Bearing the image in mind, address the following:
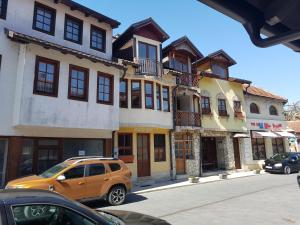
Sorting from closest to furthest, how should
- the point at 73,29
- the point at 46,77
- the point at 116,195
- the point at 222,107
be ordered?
the point at 116,195, the point at 46,77, the point at 73,29, the point at 222,107

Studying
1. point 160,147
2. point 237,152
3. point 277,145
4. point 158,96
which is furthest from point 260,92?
point 160,147

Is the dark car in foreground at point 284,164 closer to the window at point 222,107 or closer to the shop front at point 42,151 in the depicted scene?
the window at point 222,107

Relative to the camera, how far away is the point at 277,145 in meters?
26.8

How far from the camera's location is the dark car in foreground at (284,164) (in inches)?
798

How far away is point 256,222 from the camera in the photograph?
7.42 meters

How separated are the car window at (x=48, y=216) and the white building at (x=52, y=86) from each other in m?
9.28

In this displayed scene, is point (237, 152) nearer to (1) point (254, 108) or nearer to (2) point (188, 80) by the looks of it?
(1) point (254, 108)

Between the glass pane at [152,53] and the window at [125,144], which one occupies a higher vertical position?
the glass pane at [152,53]

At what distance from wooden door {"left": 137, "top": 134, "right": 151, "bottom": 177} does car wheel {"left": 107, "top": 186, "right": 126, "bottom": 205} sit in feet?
21.3

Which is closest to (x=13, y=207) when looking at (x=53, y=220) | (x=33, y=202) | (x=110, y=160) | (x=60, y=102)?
(x=33, y=202)

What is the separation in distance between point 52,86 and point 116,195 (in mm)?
6418

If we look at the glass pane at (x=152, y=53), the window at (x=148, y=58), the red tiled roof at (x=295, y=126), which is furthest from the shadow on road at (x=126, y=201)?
the red tiled roof at (x=295, y=126)

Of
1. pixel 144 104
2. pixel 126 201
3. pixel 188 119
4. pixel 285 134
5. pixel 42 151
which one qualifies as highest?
pixel 144 104

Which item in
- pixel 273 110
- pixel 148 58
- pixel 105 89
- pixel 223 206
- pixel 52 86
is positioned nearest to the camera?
pixel 223 206
